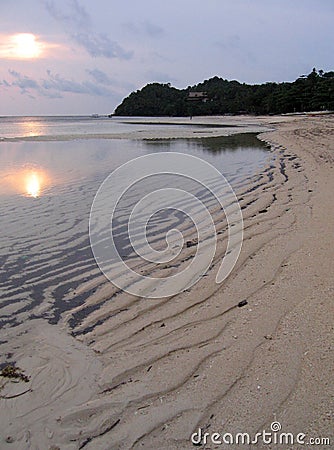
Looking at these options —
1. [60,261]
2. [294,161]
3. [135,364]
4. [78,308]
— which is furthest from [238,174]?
[135,364]

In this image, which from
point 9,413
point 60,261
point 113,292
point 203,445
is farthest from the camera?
point 60,261

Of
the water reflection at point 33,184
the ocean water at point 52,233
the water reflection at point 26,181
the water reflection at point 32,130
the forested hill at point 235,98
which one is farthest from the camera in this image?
the forested hill at point 235,98

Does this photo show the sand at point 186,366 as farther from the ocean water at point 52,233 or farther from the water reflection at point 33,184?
the water reflection at point 33,184

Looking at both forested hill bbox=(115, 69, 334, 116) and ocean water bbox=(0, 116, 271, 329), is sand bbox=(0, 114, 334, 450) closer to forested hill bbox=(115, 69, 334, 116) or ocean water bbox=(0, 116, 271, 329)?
ocean water bbox=(0, 116, 271, 329)

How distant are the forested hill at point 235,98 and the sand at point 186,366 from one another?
8106 centimetres

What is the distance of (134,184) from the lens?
13414 mm

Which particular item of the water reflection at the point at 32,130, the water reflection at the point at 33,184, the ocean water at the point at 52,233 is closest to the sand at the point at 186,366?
the ocean water at the point at 52,233

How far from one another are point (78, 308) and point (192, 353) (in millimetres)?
1765

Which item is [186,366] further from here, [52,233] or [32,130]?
[32,130]

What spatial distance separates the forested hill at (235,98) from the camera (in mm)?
91062

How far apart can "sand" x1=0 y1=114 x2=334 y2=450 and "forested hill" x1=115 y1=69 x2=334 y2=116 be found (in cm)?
8106

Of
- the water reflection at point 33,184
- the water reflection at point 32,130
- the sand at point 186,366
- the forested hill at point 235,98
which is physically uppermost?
the forested hill at point 235,98

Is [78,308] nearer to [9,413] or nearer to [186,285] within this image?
[186,285]

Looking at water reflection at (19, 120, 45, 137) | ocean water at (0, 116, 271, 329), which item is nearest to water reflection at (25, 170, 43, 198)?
ocean water at (0, 116, 271, 329)
